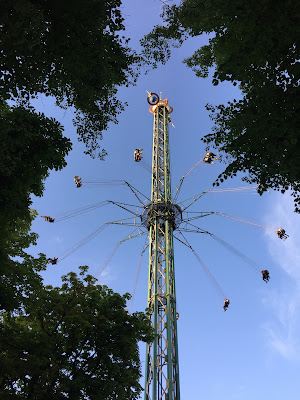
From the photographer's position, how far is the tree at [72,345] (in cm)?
907

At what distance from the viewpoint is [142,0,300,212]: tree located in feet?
19.7

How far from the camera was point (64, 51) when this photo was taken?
746cm

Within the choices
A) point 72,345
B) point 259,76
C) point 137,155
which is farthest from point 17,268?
point 137,155

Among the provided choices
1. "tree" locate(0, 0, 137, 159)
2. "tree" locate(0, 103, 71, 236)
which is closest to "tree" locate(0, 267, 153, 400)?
"tree" locate(0, 103, 71, 236)

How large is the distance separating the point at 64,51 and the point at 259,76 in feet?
15.4

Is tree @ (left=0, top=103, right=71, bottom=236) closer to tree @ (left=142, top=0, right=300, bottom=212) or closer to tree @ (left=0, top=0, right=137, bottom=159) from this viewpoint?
tree @ (left=0, top=0, right=137, bottom=159)

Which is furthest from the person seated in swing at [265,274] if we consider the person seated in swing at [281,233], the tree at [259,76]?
the tree at [259,76]

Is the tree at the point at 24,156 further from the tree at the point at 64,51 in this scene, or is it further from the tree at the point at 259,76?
the tree at the point at 259,76

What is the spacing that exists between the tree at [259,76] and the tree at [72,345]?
6.69 meters

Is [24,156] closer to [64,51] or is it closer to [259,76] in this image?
[64,51]

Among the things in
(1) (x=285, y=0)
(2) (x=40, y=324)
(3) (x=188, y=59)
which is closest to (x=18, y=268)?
(2) (x=40, y=324)

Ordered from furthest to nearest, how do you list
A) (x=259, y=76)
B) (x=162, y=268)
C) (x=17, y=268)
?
(x=162, y=268) < (x=17, y=268) < (x=259, y=76)

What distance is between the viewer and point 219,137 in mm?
8180

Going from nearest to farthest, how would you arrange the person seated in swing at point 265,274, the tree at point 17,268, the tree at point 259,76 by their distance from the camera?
the tree at point 259,76, the tree at point 17,268, the person seated in swing at point 265,274
